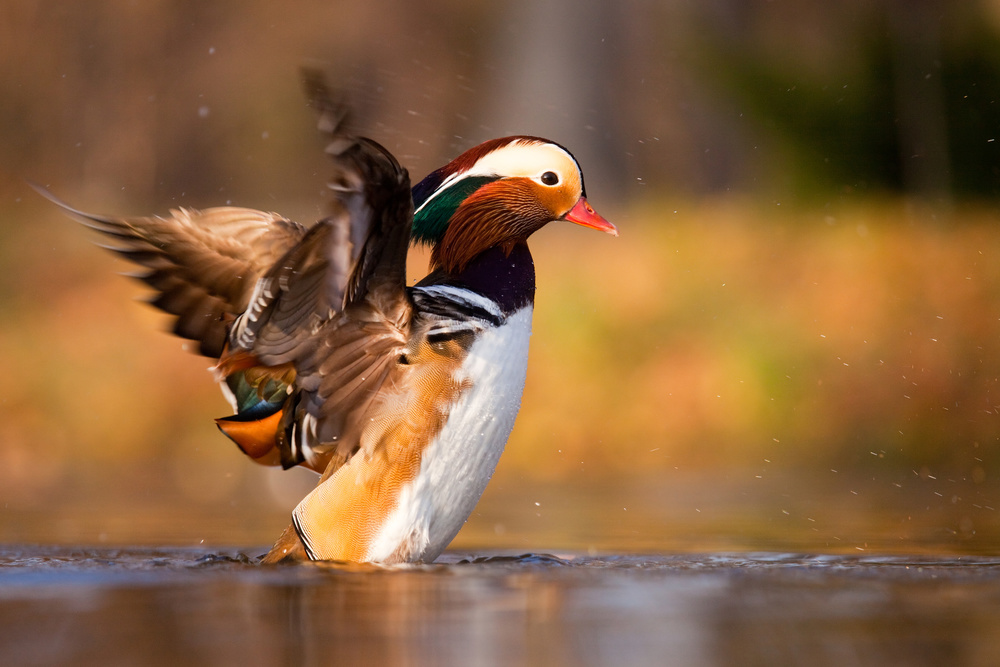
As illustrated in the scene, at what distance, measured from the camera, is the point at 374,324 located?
10.7 feet

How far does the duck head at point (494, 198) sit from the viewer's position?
3.61 metres

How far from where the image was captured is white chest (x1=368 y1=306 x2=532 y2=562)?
332 centimetres

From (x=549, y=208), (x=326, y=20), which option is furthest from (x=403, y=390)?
(x=326, y=20)

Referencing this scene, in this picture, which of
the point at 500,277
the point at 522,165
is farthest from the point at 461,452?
the point at 522,165

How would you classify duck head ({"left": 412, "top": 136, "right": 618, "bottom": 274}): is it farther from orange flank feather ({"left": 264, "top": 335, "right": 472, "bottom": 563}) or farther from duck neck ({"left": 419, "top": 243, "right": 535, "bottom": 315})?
orange flank feather ({"left": 264, "top": 335, "right": 472, "bottom": 563})

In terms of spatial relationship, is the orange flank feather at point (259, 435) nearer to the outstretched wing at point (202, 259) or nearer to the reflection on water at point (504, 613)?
the outstretched wing at point (202, 259)

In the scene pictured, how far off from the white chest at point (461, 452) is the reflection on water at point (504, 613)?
17 centimetres

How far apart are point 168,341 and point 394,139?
840 cm

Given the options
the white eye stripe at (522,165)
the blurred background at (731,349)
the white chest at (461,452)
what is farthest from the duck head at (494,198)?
the blurred background at (731,349)

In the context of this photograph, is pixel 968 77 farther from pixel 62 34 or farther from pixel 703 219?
pixel 62 34

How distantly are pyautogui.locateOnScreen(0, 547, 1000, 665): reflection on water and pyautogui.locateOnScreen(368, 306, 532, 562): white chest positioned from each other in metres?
0.17

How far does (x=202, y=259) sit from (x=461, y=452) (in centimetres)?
100

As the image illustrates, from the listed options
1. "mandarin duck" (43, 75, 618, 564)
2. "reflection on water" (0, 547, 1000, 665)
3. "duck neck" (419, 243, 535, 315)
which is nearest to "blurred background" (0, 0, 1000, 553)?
"mandarin duck" (43, 75, 618, 564)

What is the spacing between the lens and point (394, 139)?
630 inches
